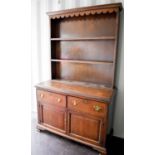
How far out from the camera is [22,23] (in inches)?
18.5

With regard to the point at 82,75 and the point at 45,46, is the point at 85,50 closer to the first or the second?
the point at 82,75

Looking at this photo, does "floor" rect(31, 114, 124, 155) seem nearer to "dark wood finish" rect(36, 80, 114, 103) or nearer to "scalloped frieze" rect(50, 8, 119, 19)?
"dark wood finish" rect(36, 80, 114, 103)

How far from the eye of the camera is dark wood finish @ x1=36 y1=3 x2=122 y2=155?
1.83m

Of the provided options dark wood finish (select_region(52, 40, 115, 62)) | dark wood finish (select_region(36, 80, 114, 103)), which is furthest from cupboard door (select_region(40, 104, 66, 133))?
dark wood finish (select_region(52, 40, 115, 62))

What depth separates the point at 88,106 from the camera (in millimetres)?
1822

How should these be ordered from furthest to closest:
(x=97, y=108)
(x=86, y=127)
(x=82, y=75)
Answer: (x=82, y=75), (x=86, y=127), (x=97, y=108)

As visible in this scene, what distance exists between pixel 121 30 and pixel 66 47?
3.07 ft

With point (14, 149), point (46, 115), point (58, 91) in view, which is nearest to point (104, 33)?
point (58, 91)

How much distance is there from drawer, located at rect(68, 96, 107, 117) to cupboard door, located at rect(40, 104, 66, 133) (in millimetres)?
217

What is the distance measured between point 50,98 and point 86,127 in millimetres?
685

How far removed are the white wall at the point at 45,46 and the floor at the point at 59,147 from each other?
0.30 meters

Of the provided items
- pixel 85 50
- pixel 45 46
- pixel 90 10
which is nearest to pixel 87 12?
pixel 90 10

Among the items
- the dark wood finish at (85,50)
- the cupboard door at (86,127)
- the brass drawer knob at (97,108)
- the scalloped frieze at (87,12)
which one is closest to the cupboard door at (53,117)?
the cupboard door at (86,127)
